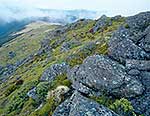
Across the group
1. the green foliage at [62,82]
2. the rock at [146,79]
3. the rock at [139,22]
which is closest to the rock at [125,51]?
the rock at [146,79]

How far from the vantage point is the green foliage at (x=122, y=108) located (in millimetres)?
31578

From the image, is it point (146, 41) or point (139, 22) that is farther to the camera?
point (139, 22)

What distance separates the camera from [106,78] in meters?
34.6

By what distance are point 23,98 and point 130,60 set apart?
23.7 meters

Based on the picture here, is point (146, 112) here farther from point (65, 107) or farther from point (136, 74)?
point (65, 107)

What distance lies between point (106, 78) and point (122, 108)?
13.6 feet

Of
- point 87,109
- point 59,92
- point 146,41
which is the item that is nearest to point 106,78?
point 59,92

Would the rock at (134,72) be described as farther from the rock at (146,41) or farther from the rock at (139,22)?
the rock at (139,22)

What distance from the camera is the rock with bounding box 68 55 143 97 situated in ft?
110

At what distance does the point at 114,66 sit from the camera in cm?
3528

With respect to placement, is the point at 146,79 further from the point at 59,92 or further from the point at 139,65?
the point at 59,92

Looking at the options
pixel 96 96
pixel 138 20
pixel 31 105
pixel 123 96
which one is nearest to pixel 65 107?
pixel 96 96

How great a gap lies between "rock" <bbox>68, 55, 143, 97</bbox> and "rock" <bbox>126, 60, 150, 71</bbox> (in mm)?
882

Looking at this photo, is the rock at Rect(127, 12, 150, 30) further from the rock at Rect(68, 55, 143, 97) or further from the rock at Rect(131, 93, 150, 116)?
the rock at Rect(131, 93, 150, 116)
